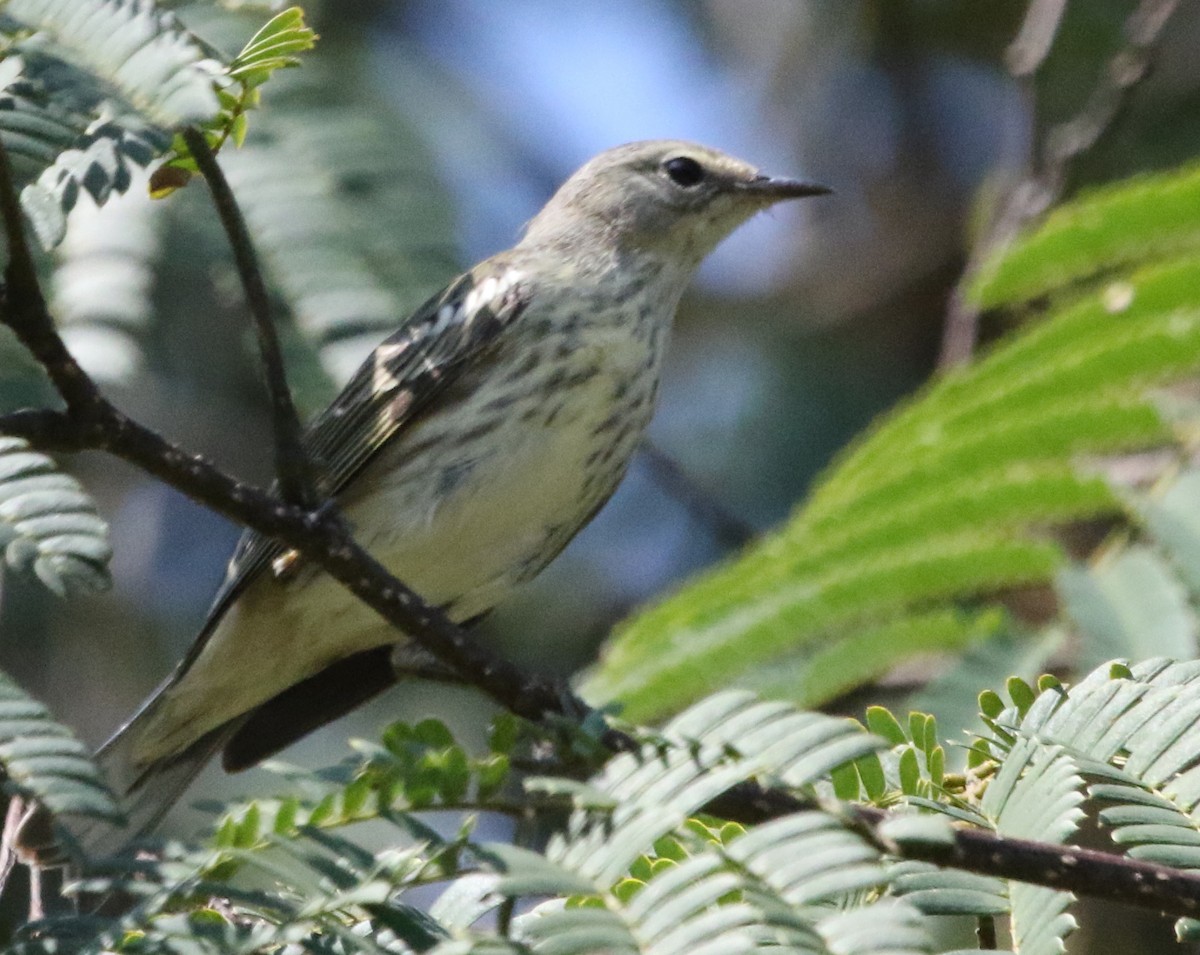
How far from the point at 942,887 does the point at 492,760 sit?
52 centimetres

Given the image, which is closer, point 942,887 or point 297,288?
point 942,887

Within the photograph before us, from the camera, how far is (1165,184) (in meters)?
3.65

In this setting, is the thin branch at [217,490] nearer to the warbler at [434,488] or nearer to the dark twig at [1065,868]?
the dark twig at [1065,868]

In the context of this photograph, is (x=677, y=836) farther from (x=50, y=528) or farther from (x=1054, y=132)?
(x=1054, y=132)

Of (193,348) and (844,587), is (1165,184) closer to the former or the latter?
(844,587)

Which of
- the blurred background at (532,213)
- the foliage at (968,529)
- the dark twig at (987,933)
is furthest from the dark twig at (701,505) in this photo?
the dark twig at (987,933)

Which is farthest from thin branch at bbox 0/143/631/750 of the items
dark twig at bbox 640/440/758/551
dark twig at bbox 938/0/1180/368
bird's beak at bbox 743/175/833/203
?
dark twig at bbox 640/440/758/551

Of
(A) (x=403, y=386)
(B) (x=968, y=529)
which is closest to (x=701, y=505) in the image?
(A) (x=403, y=386)

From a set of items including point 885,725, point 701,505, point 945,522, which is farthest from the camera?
point 701,505

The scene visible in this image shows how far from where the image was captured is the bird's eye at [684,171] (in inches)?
181

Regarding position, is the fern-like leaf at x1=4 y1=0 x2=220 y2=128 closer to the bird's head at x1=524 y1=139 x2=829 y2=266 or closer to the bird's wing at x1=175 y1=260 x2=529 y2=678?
the bird's wing at x1=175 y1=260 x2=529 y2=678

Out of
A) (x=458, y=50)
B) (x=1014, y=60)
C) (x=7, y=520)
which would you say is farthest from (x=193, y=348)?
(x=7, y=520)

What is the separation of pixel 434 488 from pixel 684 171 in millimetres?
1433

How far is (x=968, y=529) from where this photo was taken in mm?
3344
